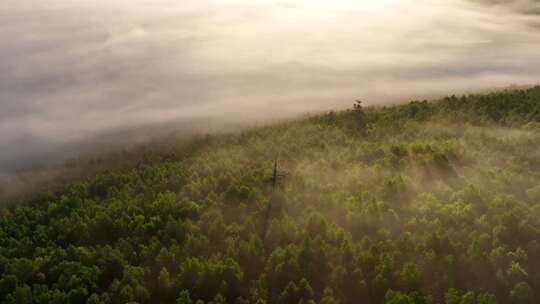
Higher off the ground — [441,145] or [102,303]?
[441,145]

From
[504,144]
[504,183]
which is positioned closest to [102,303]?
[504,183]

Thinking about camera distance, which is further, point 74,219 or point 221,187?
point 221,187

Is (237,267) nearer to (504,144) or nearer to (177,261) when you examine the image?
(177,261)

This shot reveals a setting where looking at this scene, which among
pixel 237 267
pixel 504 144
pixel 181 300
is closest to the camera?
pixel 181 300

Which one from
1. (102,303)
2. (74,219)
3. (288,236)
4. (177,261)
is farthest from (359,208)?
(74,219)

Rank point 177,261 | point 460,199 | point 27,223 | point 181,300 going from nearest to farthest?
point 181,300
point 177,261
point 460,199
point 27,223

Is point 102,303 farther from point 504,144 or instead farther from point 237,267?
point 504,144
